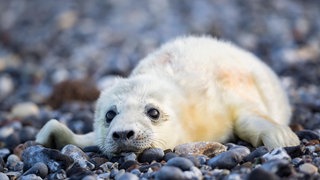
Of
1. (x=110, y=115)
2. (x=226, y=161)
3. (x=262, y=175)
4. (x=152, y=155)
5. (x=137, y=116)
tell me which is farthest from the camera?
(x=110, y=115)

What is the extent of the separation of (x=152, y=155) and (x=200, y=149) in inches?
14.0

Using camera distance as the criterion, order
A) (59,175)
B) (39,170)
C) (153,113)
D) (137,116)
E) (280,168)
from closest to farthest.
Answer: (280,168) → (59,175) → (39,170) → (137,116) → (153,113)

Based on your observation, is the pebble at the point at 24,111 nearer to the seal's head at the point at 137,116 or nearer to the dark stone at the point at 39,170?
the seal's head at the point at 137,116

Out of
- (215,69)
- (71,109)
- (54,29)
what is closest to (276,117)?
(215,69)

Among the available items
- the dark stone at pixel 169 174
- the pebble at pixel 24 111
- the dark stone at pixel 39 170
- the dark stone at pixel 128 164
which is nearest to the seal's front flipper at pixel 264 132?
the dark stone at pixel 128 164

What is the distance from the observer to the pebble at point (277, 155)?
163 inches

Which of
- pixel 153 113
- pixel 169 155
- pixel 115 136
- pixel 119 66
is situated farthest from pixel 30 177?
pixel 119 66

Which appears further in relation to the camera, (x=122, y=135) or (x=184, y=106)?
(x=184, y=106)

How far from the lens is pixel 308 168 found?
3.81 metres

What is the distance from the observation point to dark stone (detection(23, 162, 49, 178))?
4383 mm

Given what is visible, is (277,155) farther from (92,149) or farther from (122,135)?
(92,149)

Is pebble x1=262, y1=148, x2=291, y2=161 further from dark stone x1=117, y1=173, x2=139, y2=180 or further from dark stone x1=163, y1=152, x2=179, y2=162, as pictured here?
dark stone x1=117, y1=173, x2=139, y2=180

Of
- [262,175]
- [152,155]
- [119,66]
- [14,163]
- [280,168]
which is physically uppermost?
[119,66]

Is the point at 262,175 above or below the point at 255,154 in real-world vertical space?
below
